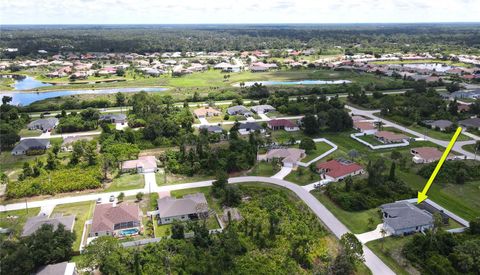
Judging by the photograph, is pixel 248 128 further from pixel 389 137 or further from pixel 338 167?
pixel 389 137

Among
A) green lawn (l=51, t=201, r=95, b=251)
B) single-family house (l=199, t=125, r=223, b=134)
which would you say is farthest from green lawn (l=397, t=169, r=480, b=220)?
green lawn (l=51, t=201, r=95, b=251)

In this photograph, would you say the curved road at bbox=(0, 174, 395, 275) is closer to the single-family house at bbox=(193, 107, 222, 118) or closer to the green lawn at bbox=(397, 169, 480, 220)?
the green lawn at bbox=(397, 169, 480, 220)

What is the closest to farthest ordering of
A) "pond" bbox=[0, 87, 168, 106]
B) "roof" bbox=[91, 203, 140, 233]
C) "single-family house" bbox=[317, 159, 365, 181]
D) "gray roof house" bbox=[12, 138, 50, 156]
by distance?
"roof" bbox=[91, 203, 140, 233] < "single-family house" bbox=[317, 159, 365, 181] < "gray roof house" bbox=[12, 138, 50, 156] < "pond" bbox=[0, 87, 168, 106]

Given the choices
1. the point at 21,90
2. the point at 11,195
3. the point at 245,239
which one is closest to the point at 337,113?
the point at 245,239

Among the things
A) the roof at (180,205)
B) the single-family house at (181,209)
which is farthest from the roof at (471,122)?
the single-family house at (181,209)

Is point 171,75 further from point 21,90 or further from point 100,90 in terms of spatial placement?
point 21,90
